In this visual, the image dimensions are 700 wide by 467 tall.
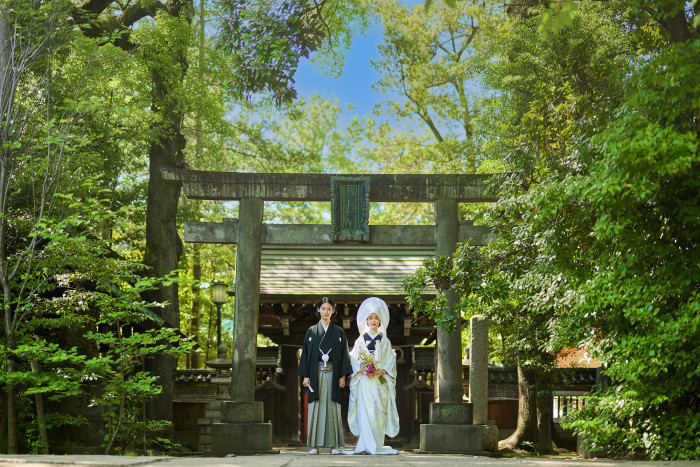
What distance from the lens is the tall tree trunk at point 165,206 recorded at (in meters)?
17.0

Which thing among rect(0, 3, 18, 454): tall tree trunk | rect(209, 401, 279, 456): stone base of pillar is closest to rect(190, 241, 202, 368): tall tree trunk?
rect(209, 401, 279, 456): stone base of pillar

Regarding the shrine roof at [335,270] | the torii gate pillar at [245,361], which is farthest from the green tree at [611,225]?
the shrine roof at [335,270]

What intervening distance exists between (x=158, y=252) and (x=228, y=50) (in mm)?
6199

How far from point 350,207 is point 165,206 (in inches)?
271

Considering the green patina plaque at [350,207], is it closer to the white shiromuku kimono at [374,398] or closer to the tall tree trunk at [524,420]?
the white shiromuku kimono at [374,398]

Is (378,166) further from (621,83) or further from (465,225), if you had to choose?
(621,83)

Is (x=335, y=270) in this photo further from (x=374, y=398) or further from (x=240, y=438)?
(x=374, y=398)

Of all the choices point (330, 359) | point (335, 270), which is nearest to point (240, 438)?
point (330, 359)

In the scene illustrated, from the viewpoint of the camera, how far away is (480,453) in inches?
452

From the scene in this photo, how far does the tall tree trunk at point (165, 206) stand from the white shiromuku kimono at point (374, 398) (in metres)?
8.19

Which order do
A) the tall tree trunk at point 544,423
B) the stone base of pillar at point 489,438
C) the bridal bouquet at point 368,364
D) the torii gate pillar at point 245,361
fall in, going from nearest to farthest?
the bridal bouquet at point 368,364
the torii gate pillar at point 245,361
the stone base of pillar at point 489,438
the tall tree trunk at point 544,423

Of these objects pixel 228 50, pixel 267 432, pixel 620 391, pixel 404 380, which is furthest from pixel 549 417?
Result: pixel 228 50

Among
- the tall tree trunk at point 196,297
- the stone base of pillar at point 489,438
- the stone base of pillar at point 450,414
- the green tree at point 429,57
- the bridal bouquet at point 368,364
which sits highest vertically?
the green tree at point 429,57

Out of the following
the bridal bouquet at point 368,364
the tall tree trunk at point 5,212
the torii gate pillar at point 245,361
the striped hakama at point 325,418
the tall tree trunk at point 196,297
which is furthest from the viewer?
the tall tree trunk at point 196,297
